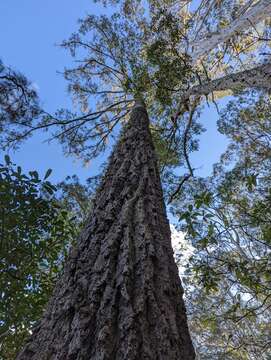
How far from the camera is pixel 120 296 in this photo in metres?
1.17

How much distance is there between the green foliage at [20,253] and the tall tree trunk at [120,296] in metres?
1.22

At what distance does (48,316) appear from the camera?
132 centimetres

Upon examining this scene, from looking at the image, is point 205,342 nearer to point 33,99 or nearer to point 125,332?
point 33,99

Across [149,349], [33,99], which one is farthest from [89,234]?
[33,99]

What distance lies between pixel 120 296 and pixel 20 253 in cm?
194

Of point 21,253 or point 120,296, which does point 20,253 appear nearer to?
point 21,253

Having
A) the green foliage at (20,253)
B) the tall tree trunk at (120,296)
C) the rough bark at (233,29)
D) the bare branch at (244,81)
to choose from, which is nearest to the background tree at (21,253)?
the green foliage at (20,253)

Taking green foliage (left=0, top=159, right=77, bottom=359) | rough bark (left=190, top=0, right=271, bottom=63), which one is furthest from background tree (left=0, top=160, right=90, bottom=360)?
rough bark (left=190, top=0, right=271, bottom=63)

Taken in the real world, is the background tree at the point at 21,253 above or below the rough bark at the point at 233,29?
below

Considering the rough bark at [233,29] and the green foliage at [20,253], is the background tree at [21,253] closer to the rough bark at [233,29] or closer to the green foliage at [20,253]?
the green foliage at [20,253]

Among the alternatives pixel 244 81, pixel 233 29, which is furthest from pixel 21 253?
pixel 233 29

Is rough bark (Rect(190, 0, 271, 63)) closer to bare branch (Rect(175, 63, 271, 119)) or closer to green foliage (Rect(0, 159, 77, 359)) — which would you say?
bare branch (Rect(175, 63, 271, 119))

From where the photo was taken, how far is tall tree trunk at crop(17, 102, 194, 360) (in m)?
1.02

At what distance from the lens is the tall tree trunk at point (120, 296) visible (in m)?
1.02
